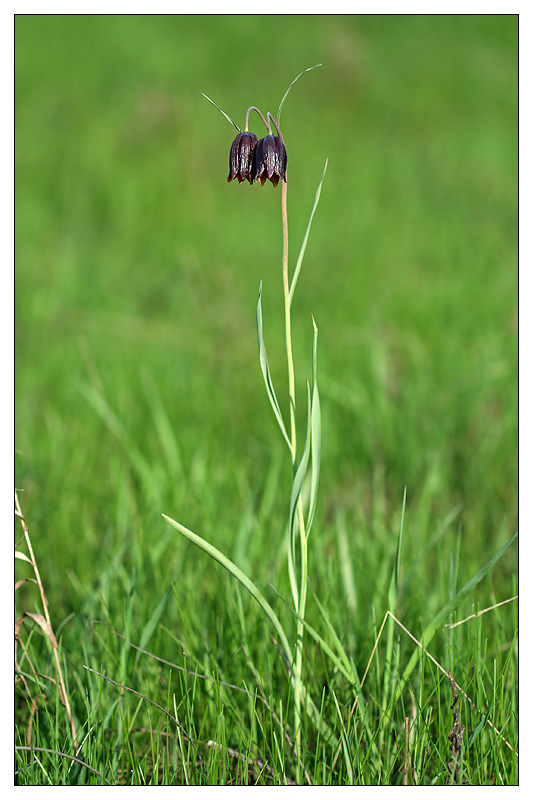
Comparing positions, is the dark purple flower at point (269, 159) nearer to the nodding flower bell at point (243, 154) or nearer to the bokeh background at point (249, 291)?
the nodding flower bell at point (243, 154)

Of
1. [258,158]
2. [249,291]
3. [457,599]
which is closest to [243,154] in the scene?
[258,158]

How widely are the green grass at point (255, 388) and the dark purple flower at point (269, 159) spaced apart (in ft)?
1.81

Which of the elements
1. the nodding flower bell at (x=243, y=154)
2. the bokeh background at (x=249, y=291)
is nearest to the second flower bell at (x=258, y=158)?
the nodding flower bell at (x=243, y=154)

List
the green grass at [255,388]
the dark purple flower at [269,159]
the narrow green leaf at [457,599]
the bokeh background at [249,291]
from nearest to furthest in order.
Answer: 1. the dark purple flower at [269,159]
2. the narrow green leaf at [457,599]
3. the green grass at [255,388]
4. the bokeh background at [249,291]

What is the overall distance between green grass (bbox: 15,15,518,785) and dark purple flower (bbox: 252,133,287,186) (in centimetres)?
55

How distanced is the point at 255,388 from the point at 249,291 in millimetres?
853

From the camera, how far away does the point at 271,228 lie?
11.5ft

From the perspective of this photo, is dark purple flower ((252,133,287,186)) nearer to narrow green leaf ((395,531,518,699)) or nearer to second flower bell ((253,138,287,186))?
second flower bell ((253,138,287,186))

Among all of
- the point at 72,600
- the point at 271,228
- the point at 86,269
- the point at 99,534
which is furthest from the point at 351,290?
the point at 72,600

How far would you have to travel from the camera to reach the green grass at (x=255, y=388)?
998 mm

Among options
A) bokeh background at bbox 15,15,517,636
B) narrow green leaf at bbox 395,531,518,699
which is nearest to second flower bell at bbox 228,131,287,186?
narrow green leaf at bbox 395,531,518,699

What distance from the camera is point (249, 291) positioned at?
3029 millimetres

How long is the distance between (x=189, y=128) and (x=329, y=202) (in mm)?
870

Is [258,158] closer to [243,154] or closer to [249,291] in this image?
[243,154]
